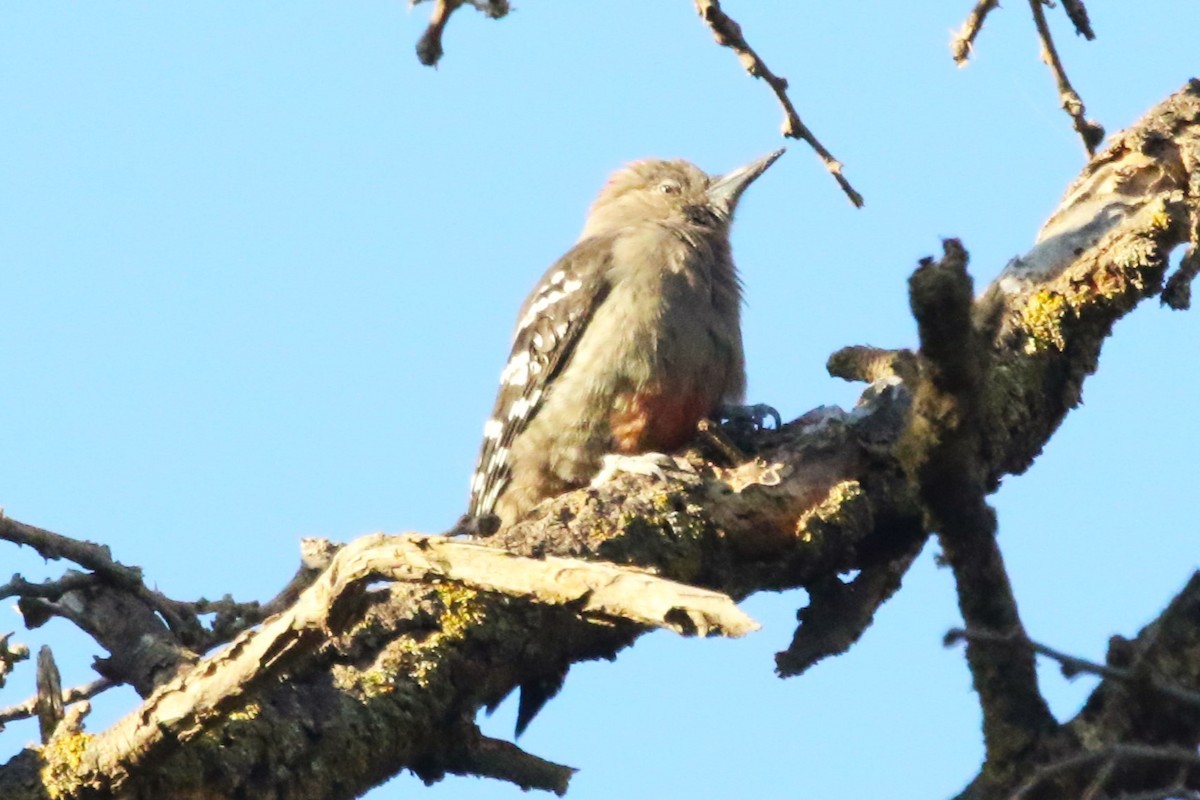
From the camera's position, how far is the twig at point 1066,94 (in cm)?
490

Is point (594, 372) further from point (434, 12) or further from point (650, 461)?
point (434, 12)

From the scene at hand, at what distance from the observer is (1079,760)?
296 cm

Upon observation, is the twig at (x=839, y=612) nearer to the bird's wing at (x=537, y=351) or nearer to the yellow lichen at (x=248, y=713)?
the yellow lichen at (x=248, y=713)

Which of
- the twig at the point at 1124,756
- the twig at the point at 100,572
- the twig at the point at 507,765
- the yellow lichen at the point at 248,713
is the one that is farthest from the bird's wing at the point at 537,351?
the twig at the point at 1124,756

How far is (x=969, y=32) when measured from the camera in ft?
16.2

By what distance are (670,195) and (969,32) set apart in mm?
3554

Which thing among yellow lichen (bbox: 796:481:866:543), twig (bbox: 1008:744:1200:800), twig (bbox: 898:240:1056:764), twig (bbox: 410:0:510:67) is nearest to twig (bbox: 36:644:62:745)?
twig (bbox: 410:0:510:67)

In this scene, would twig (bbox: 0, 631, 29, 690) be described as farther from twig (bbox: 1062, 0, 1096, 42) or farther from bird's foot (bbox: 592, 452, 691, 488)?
twig (bbox: 1062, 0, 1096, 42)

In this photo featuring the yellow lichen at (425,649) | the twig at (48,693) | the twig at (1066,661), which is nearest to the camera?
the twig at (1066,661)

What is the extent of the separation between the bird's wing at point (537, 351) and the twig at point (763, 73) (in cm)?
235

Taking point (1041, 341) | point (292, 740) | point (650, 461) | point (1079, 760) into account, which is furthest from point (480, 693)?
point (1041, 341)

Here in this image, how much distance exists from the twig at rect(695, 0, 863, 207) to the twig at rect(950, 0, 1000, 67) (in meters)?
0.56

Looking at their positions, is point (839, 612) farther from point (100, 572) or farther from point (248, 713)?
point (100, 572)

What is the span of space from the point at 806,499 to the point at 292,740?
2.03 meters
